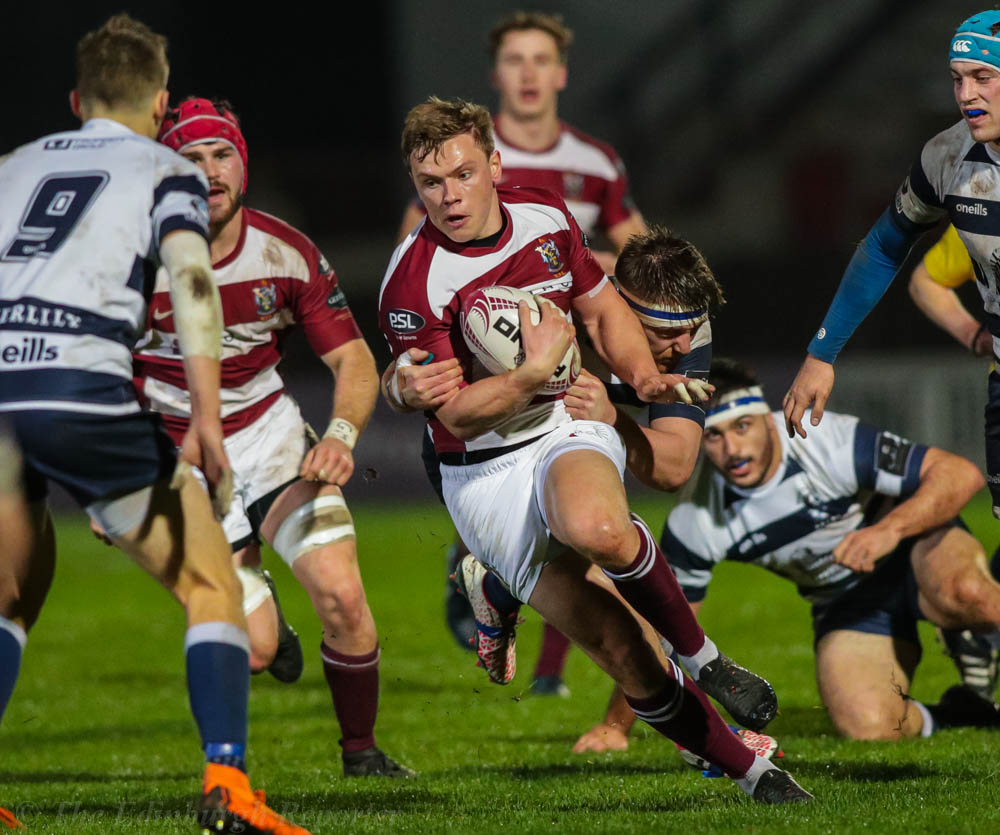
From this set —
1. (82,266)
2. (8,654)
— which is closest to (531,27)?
(82,266)

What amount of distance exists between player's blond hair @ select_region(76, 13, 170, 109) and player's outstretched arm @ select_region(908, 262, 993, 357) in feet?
11.0

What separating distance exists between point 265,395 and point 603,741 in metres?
1.97

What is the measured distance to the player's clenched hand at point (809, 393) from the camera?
477 centimetres

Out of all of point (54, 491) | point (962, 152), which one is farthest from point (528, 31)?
point (54, 491)

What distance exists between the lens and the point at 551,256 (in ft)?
16.0

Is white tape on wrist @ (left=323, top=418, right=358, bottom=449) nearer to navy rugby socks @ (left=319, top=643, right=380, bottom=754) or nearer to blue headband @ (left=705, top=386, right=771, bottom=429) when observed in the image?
navy rugby socks @ (left=319, top=643, right=380, bottom=754)

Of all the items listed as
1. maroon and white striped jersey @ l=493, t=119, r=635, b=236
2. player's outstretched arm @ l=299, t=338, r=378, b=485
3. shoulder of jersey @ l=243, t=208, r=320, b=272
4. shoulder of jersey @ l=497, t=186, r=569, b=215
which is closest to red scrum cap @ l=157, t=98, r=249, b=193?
shoulder of jersey @ l=243, t=208, r=320, b=272

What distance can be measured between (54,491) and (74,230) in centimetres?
1341

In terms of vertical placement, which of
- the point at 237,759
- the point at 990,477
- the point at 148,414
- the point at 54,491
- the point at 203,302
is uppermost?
the point at 203,302

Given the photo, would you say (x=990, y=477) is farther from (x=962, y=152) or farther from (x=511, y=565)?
(x=511, y=565)

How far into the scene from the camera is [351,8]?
880 inches

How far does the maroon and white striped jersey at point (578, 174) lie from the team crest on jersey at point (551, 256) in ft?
8.37

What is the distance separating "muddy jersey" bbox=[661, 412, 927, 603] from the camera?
19.6 feet

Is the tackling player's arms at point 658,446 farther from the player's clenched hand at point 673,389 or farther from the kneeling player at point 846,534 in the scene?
the kneeling player at point 846,534
